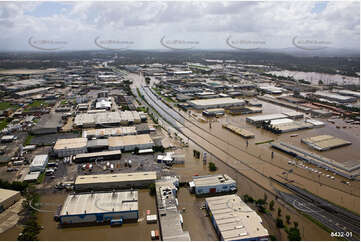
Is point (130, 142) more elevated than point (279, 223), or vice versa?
point (130, 142)

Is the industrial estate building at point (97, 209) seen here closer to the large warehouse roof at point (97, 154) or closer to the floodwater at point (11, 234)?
the floodwater at point (11, 234)

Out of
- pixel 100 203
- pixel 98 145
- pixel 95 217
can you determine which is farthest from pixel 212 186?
pixel 98 145

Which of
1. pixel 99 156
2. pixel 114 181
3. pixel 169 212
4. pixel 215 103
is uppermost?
pixel 215 103

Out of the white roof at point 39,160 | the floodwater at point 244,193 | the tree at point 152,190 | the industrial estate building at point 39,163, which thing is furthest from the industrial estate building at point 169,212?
the white roof at point 39,160

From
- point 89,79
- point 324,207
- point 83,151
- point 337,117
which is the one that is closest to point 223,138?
point 324,207

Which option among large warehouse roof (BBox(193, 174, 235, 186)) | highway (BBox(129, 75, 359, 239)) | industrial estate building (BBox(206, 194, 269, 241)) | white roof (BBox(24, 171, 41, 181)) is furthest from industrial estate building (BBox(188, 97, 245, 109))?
white roof (BBox(24, 171, 41, 181))

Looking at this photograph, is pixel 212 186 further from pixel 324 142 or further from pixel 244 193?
pixel 324 142

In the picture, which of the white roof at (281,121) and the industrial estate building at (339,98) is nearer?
the white roof at (281,121)
